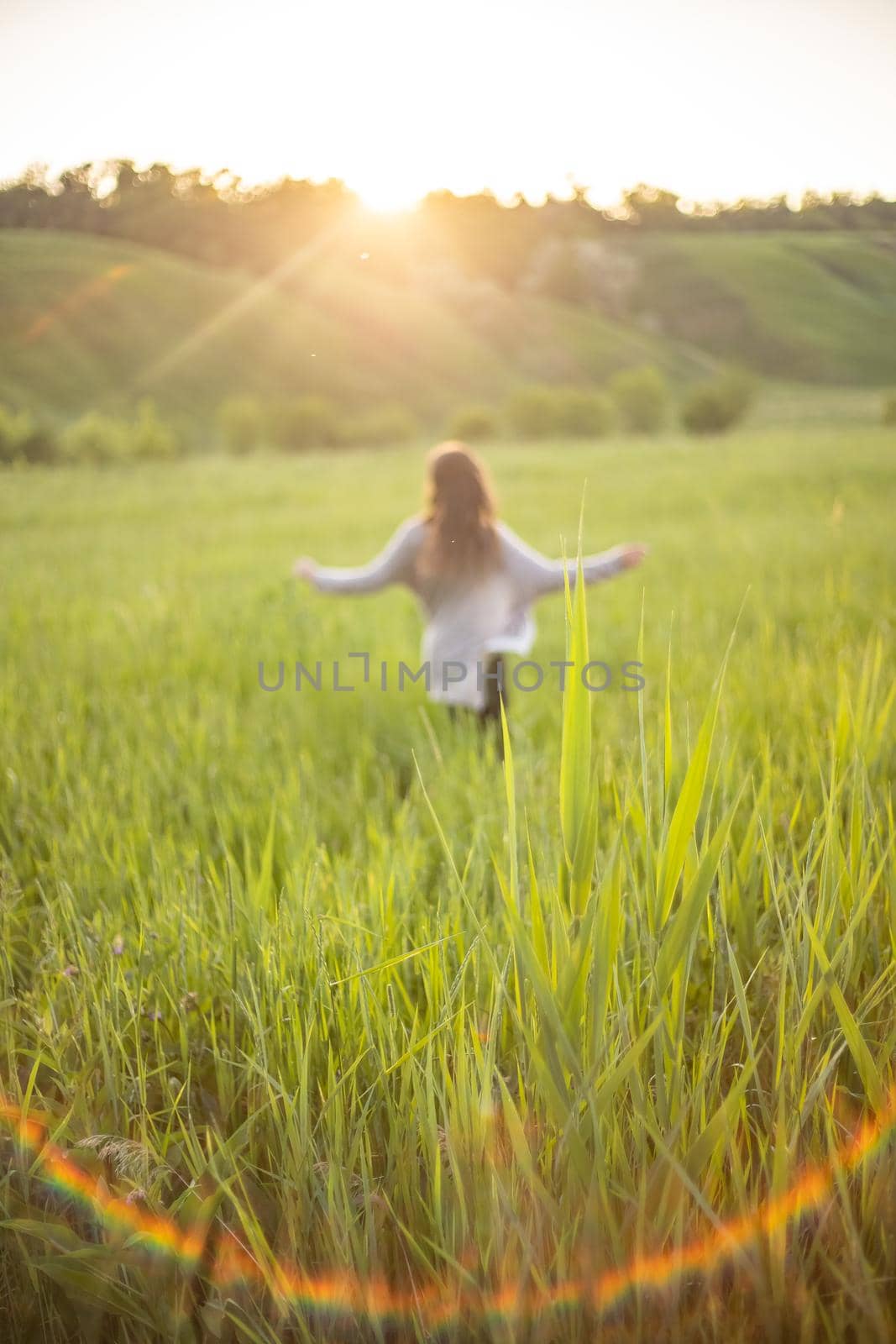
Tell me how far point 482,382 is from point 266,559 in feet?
211

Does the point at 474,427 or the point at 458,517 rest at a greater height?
the point at 474,427

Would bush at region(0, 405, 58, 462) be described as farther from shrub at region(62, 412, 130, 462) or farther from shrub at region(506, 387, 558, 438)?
shrub at region(506, 387, 558, 438)

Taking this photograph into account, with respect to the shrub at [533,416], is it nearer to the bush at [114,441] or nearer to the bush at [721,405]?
the bush at [721,405]

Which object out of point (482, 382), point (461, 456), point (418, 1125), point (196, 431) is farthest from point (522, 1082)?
A: point (482, 382)

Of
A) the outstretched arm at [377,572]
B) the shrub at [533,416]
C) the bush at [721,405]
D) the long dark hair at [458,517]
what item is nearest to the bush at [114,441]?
the outstretched arm at [377,572]

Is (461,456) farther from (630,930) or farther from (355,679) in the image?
(630,930)

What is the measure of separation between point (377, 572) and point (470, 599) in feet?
1.54

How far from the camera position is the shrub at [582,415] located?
123ft

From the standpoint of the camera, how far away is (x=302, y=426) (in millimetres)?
33375

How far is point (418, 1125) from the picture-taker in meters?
1.17

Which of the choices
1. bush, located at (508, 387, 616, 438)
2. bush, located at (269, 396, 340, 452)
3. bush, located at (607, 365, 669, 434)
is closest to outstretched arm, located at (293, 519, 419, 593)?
bush, located at (269, 396, 340, 452)

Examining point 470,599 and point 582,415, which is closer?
point 470,599

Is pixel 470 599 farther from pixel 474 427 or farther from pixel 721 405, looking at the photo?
pixel 721 405

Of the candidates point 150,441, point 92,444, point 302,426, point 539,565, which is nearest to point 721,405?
point 302,426
